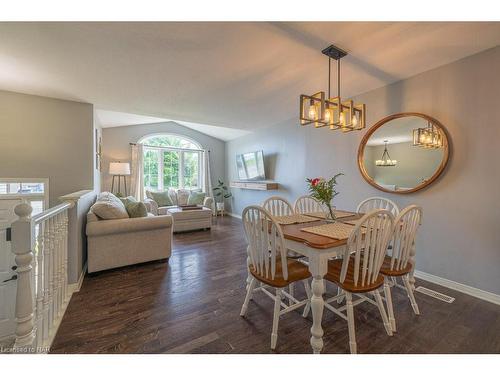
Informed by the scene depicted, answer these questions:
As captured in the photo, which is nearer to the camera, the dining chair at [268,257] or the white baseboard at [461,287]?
the dining chair at [268,257]

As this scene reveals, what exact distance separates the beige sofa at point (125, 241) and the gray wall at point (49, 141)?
3.03ft

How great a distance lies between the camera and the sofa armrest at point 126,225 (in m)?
2.62

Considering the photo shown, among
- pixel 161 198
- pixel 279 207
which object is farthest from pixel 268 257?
pixel 161 198

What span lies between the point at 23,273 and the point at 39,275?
333mm

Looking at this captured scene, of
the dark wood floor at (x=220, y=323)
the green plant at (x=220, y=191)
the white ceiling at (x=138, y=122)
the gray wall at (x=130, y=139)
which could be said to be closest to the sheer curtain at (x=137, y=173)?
the gray wall at (x=130, y=139)

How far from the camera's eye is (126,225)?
2.79m

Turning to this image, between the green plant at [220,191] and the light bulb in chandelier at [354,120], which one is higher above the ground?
the light bulb in chandelier at [354,120]

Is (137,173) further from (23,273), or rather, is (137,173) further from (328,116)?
(328,116)

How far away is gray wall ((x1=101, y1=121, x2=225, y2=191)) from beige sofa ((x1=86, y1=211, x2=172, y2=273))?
151 inches

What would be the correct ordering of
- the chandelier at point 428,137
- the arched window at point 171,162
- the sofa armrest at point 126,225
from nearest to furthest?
the chandelier at point 428,137 → the sofa armrest at point 126,225 → the arched window at point 171,162

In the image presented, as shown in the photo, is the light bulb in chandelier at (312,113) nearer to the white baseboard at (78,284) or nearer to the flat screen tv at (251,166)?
the white baseboard at (78,284)

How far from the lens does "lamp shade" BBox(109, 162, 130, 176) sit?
5.54 meters
